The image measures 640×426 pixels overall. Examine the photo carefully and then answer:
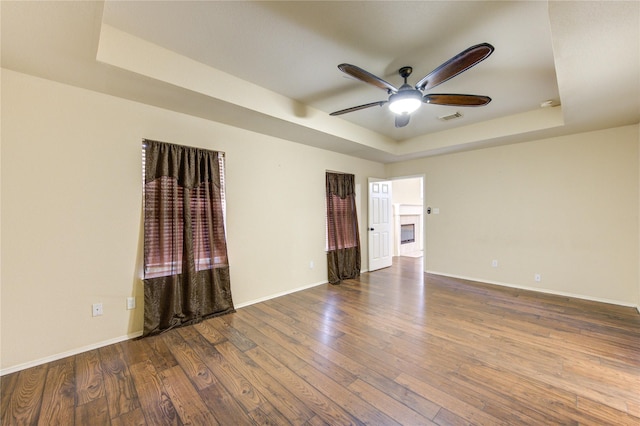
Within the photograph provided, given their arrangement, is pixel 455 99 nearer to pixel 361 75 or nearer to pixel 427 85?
pixel 427 85

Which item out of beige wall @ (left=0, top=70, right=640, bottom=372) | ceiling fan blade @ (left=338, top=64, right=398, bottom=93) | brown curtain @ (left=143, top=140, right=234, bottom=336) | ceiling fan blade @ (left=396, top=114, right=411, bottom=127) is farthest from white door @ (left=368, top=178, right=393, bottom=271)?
ceiling fan blade @ (left=338, top=64, right=398, bottom=93)

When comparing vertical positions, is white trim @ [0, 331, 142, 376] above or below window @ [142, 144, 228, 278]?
below

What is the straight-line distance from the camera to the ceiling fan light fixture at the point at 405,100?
228cm

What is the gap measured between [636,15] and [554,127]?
Answer: 2.40 meters

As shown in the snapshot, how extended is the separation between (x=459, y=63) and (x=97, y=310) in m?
3.79

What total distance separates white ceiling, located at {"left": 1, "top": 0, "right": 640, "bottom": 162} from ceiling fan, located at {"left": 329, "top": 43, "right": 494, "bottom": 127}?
363 mm

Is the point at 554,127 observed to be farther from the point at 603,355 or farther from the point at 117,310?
the point at 117,310

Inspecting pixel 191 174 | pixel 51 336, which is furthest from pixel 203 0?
pixel 51 336

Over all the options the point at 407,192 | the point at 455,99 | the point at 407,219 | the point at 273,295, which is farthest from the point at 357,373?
the point at 407,192

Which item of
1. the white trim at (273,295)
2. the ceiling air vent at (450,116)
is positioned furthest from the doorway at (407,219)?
the white trim at (273,295)

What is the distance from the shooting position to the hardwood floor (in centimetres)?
164

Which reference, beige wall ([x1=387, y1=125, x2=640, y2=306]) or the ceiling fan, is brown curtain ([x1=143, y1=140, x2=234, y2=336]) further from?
beige wall ([x1=387, y1=125, x2=640, y2=306])

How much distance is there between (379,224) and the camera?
5730mm

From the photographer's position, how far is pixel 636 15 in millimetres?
1512
